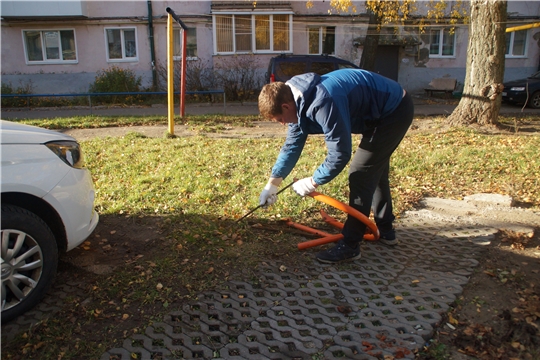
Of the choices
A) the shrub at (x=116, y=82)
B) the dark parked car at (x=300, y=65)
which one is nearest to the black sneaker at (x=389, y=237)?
the dark parked car at (x=300, y=65)

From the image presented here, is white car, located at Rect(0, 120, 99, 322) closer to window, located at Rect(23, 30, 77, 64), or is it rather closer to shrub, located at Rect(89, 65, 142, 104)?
shrub, located at Rect(89, 65, 142, 104)

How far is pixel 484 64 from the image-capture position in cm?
917

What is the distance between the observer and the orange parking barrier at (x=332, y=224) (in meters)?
3.65

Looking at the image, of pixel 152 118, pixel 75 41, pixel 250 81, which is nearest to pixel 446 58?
pixel 250 81

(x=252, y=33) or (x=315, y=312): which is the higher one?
(x=252, y=33)

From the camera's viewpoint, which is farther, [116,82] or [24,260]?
[116,82]

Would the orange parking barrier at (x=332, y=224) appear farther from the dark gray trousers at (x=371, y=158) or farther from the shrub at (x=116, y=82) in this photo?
the shrub at (x=116, y=82)

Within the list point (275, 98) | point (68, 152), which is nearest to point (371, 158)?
point (275, 98)

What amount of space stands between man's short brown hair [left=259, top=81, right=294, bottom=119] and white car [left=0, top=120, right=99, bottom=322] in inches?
59.8

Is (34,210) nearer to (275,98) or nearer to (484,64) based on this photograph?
(275,98)

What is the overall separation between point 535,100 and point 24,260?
1831 centimetres

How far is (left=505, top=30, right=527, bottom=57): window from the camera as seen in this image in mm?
22000

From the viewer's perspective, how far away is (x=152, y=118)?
40.2 feet

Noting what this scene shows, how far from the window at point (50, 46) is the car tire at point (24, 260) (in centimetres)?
2000
